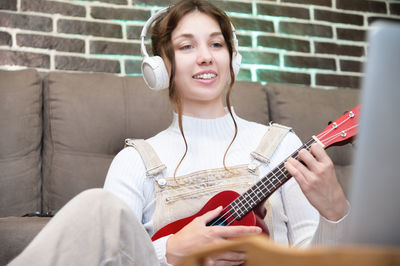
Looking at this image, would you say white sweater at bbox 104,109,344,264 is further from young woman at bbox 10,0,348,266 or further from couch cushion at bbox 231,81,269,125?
couch cushion at bbox 231,81,269,125

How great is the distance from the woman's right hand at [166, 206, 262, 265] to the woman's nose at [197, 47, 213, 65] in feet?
1.53

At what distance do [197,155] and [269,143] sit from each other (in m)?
0.21

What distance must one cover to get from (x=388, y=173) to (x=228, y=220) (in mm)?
870

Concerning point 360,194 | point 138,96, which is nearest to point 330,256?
point 360,194

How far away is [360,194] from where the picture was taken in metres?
0.45

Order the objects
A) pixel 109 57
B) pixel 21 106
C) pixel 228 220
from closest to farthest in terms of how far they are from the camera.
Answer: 1. pixel 228 220
2. pixel 21 106
3. pixel 109 57

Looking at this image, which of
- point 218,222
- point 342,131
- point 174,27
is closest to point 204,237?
point 218,222

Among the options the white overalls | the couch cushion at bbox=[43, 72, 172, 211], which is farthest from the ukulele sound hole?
the couch cushion at bbox=[43, 72, 172, 211]

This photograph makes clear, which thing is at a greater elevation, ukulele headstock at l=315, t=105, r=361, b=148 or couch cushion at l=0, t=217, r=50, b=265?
ukulele headstock at l=315, t=105, r=361, b=148

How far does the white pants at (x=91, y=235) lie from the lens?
77 cm

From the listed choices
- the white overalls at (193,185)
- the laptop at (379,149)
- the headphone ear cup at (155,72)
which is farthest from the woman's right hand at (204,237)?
the laptop at (379,149)

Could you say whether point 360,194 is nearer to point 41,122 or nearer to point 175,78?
point 175,78

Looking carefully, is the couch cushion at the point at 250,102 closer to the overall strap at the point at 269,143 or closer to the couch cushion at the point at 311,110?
the couch cushion at the point at 311,110

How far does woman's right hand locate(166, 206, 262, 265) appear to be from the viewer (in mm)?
1176
